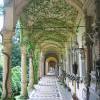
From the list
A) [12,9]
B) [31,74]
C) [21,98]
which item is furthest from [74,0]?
[31,74]

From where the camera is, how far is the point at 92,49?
16828mm

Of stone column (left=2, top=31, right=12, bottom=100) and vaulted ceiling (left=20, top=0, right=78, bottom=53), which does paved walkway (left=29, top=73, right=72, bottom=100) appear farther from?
stone column (left=2, top=31, right=12, bottom=100)

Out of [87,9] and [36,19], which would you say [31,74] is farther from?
[87,9]

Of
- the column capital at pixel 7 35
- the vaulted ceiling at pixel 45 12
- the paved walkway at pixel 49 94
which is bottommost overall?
the paved walkway at pixel 49 94

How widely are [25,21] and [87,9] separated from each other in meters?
7.11

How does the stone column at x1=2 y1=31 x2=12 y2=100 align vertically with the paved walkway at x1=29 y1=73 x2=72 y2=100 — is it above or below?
above

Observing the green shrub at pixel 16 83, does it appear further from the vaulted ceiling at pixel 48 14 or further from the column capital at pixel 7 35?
the column capital at pixel 7 35

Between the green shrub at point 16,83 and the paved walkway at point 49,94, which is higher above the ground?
the green shrub at point 16,83

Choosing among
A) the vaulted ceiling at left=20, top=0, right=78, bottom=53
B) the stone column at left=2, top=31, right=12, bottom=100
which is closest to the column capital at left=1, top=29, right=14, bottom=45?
the stone column at left=2, top=31, right=12, bottom=100

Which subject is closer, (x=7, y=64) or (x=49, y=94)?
(x=7, y=64)

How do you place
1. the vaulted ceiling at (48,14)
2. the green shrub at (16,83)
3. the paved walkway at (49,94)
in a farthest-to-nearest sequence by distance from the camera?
the green shrub at (16,83) < the paved walkway at (49,94) < the vaulted ceiling at (48,14)

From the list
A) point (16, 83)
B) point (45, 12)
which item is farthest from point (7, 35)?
A: point (16, 83)

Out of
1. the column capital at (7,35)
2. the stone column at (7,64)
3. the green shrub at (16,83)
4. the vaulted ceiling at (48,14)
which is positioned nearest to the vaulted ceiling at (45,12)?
the vaulted ceiling at (48,14)

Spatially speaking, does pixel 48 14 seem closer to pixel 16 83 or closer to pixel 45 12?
pixel 45 12
